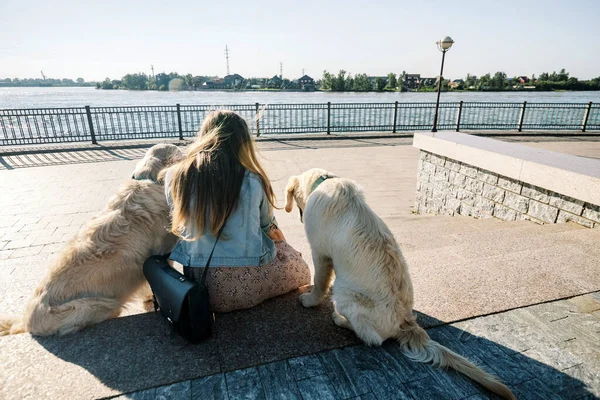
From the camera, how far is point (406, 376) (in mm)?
2014

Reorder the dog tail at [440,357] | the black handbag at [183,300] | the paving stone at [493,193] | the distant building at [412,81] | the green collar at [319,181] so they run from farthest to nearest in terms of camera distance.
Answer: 1. the distant building at [412,81]
2. the paving stone at [493,193]
3. the green collar at [319,181]
4. the black handbag at [183,300]
5. the dog tail at [440,357]

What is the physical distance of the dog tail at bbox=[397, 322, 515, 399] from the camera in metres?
1.83

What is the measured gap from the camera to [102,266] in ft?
7.58

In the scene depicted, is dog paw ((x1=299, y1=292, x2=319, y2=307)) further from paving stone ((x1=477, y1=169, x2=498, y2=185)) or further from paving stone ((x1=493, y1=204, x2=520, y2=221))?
paving stone ((x1=477, y1=169, x2=498, y2=185))

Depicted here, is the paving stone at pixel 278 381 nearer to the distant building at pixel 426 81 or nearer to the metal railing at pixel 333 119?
the metal railing at pixel 333 119

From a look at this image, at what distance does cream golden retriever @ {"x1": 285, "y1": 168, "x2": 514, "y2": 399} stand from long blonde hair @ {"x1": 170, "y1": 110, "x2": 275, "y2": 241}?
2.00ft

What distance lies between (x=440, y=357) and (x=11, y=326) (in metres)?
3.06

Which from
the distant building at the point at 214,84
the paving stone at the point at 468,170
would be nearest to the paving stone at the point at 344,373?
the paving stone at the point at 468,170

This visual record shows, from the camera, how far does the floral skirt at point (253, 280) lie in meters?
2.44

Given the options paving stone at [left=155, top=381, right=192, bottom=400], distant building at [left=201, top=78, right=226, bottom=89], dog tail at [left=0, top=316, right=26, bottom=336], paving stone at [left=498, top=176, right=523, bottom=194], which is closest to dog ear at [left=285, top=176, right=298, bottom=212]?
paving stone at [left=155, top=381, right=192, bottom=400]

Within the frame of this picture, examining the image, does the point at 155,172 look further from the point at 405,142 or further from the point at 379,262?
the point at 405,142

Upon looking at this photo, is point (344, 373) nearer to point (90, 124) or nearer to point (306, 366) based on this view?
point (306, 366)

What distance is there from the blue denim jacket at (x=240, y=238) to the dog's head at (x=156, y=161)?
52 centimetres

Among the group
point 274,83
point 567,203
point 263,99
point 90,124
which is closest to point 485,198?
point 567,203
